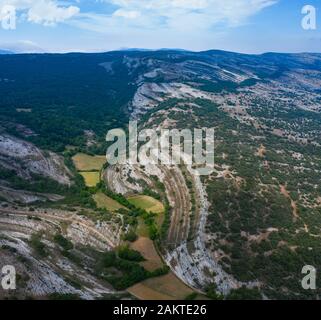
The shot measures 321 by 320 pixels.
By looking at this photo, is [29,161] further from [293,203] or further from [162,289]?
[293,203]

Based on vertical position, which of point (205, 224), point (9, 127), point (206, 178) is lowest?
point (205, 224)

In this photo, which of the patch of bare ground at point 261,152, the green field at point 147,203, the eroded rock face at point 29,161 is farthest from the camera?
the patch of bare ground at point 261,152

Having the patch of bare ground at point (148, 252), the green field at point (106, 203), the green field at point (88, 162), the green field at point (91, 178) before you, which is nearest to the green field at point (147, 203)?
the green field at point (106, 203)

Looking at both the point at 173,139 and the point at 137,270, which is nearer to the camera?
the point at 137,270

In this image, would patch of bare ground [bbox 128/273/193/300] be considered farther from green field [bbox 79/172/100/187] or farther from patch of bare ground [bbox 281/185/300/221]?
green field [bbox 79/172/100/187]

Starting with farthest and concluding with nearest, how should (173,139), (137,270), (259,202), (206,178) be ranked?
1. (173,139)
2. (206,178)
3. (259,202)
4. (137,270)

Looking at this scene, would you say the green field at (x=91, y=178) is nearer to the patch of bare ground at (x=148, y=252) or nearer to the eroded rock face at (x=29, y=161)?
the eroded rock face at (x=29, y=161)

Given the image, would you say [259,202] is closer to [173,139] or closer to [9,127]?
[173,139]

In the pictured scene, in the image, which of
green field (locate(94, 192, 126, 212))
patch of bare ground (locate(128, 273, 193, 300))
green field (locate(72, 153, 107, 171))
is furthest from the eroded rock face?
patch of bare ground (locate(128, 273, 193, 300))

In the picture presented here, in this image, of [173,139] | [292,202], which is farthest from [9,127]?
[292,202]
